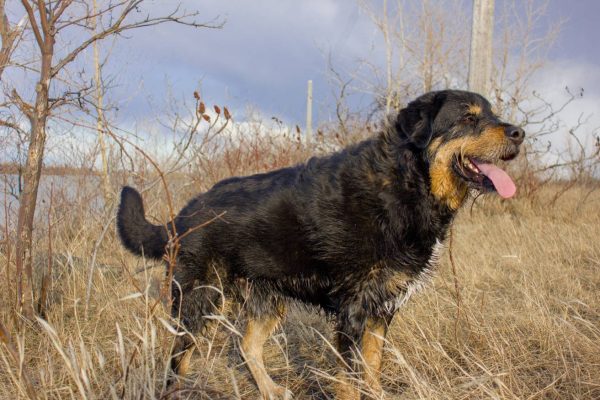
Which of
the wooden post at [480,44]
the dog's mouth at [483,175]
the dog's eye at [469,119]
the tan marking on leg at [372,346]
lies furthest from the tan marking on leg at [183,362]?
the wooden post at [480,44]

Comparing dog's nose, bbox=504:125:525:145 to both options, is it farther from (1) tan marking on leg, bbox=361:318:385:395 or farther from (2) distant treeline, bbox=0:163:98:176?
(2) distant treeline, bbox=0:163:98:176

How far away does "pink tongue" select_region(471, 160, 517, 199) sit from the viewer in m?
2.85

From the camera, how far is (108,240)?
5992 mm

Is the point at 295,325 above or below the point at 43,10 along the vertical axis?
below

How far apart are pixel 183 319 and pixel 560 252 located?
4640 millimetres

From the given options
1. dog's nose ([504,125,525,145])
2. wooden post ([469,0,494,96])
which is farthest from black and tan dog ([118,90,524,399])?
wooden post ([469,0,494,96])

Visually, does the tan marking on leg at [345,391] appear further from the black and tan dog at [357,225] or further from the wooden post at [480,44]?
the wooden post at [480,44]

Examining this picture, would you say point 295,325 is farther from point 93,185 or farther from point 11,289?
point 93,185

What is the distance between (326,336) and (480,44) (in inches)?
228

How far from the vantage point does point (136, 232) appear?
126 inches

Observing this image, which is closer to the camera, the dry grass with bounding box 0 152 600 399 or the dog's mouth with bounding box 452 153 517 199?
the dry grass with bounding box 0 152 600 399

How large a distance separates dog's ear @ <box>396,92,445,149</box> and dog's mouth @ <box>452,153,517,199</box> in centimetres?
25

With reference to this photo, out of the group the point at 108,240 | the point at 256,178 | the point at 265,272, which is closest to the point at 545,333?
the point at 265,272

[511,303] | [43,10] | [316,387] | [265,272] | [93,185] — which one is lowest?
[316,387]
